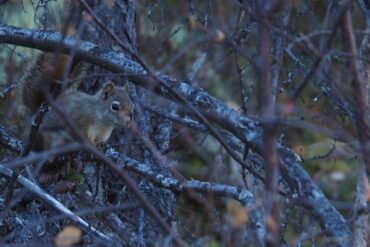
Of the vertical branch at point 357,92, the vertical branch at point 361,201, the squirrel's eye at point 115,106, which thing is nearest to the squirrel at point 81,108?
the squirrel's eye at point 115,106

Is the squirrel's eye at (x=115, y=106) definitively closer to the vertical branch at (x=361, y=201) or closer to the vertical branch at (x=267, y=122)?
the vertical branch at (x=361, y=201)

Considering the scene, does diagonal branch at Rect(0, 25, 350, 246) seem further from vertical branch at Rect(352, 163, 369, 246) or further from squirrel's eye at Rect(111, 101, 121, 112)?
squirrel's eye at Rect(111, 101, 121, 112)

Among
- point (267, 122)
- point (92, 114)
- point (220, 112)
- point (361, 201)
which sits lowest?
point (267, 122)

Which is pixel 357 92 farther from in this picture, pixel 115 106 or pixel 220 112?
pixel 115 106

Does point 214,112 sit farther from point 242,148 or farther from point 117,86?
point 117,86

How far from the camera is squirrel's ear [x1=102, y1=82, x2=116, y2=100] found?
420 centimetres

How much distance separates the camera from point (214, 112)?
270 centimetres

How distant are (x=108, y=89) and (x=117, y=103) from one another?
9cm

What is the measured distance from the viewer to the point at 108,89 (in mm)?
4258

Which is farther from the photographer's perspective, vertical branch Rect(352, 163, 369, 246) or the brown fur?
the brown fur

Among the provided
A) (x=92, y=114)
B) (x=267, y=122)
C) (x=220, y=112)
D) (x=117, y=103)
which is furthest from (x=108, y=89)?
(x=267, y=122)

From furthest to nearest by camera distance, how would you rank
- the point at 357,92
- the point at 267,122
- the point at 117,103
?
the point at 117,103 → the point at 357,92 → the point at 267,122

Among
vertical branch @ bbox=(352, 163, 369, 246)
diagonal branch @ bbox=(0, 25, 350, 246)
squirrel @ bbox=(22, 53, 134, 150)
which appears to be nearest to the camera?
diagonal branch @ bbox=(0, 25, 350, 246)

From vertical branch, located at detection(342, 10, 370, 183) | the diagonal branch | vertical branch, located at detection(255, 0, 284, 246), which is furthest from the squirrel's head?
vertical branch, located at detection(255, 0, 284, 246)
